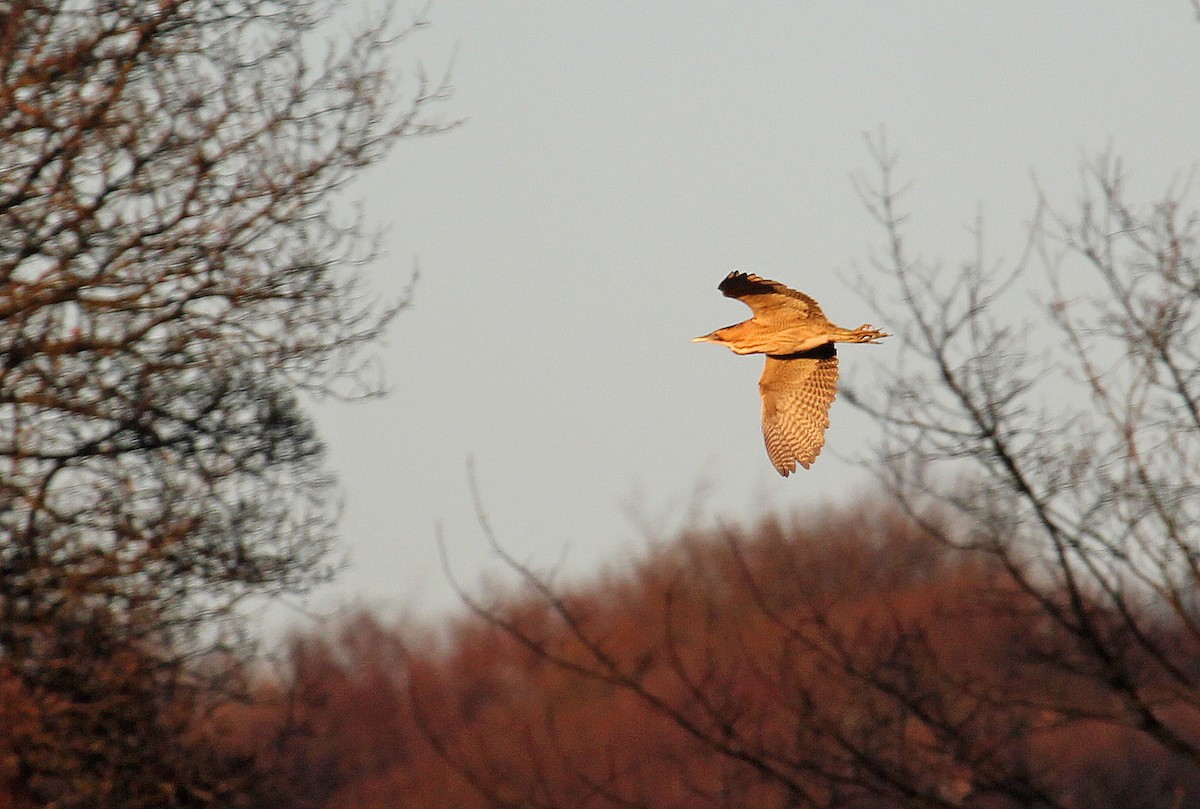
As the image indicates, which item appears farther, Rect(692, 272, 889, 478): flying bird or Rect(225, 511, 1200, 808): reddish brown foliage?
Rect(225, 511, 1200, 808): reddish brown foliage

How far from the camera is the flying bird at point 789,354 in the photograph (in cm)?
483

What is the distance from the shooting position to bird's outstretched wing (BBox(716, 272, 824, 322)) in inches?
187

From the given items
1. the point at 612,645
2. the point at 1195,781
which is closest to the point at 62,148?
the point at 1195,781

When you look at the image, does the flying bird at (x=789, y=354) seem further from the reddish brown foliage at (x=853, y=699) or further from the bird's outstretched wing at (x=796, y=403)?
the reddish brown foliage at (x=853, y=699)

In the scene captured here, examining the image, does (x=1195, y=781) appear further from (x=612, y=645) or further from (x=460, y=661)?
(x=460, y=661)

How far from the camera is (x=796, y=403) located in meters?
5.74

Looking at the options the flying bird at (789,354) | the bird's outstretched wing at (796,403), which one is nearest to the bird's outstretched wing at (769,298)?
the flying bird at (789,354)

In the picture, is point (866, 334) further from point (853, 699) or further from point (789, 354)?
point (853, 699)

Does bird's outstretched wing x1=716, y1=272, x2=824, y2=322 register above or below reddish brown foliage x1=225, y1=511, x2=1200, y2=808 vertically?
above

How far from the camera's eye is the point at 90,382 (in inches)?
275

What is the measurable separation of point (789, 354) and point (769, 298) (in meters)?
0.45

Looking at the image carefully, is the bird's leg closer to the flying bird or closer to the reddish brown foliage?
the flying bird

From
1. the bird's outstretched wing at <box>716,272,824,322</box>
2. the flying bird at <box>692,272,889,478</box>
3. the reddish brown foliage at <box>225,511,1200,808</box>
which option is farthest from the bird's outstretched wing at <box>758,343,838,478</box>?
the reddish brown foliage at <box>225,511,1200,808</box>

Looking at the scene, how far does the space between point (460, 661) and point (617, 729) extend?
36.1 feet
